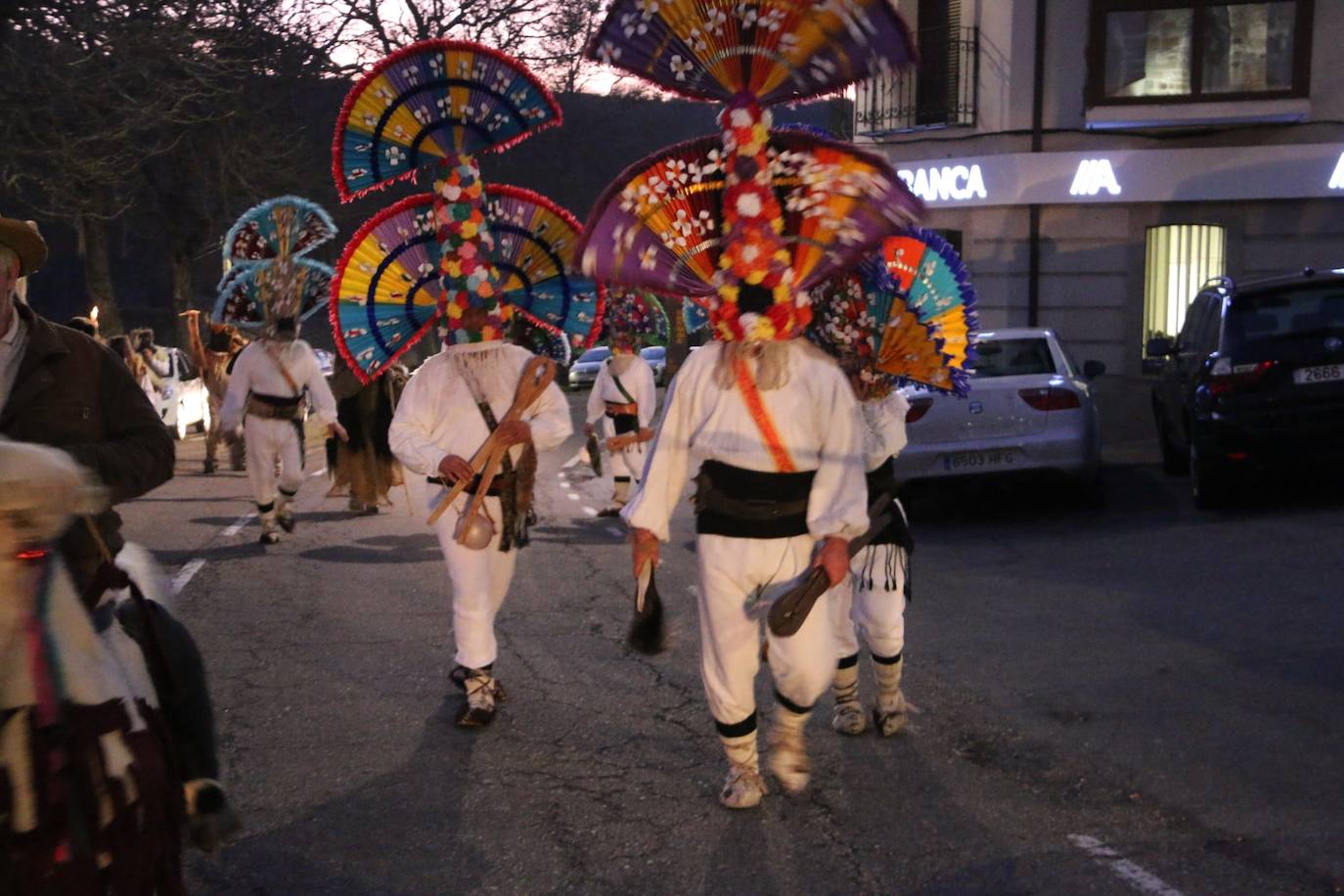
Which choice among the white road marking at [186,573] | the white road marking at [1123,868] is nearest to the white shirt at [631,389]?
the white road marking at [186,573]

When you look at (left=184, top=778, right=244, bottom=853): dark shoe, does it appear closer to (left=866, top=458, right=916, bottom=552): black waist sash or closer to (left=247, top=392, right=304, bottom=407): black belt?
(left=866, top=458, right=916, bottom=552): black waist sash

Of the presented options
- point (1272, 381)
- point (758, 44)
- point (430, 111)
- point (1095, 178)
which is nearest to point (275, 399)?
point (430, 111)

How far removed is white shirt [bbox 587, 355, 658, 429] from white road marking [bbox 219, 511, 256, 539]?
3326 mm

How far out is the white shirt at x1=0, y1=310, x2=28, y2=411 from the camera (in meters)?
3.96

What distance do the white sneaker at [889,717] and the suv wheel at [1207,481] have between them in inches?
271

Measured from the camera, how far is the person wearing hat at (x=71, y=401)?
3.95m

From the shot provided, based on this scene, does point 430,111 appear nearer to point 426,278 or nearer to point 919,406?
point 426,278

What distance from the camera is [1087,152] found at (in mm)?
19703

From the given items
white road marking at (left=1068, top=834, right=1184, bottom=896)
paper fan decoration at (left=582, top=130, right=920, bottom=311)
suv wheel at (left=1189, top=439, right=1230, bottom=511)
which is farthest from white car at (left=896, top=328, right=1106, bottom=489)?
white road marking at (left=1068, top=834, right=1184, bottom=896)

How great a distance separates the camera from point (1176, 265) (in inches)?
802

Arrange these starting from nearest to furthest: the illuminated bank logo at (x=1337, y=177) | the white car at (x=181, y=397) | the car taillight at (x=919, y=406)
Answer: the car taillight at (x=919, y=406) < the illuminated bank logo at (x=1337, y=177) < the white car at (x=181, y=397)

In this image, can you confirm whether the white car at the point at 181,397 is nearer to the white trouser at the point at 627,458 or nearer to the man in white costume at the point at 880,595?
the white trouser at the point at 627,458

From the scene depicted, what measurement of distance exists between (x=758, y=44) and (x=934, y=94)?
1706 centimetres

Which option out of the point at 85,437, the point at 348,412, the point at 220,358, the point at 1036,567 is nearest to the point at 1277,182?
the point at 1036,567
